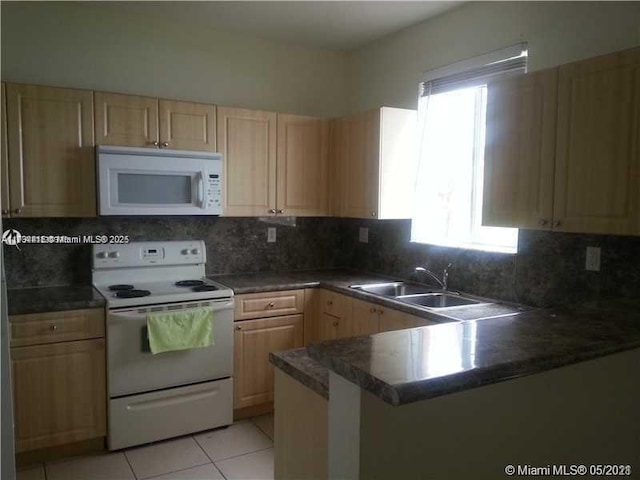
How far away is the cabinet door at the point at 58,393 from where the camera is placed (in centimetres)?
261

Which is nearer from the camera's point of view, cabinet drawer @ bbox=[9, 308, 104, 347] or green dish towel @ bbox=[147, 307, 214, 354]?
cabinet drawer @ bbox=[9, 308, 104, 347]

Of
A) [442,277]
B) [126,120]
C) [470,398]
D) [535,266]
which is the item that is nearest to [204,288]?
[126,120]

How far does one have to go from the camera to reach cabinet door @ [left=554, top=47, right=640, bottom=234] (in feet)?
6.16

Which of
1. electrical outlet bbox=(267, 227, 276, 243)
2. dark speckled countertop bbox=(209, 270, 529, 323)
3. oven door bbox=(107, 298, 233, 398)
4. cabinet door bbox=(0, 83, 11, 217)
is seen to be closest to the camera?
dark speckled countertop bbox=(209, 270, 529, 323)

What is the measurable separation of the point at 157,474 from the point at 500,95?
8.57 ft

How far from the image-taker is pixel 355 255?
4.07 m

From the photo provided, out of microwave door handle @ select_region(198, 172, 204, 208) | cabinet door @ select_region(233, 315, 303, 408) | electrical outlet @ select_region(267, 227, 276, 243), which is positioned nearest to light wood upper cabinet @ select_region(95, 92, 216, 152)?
microwave door handle @ select_region(198, 172, 204, 208)

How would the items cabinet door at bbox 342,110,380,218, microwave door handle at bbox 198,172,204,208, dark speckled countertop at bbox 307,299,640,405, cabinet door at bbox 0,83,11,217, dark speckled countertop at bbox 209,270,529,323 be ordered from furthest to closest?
cabinet door at bbox 342,110,380,218 → microwave door handle at bbox 198,172,204,208 → cabinet door at bbox 0,83,11,217 → dark speckled countertop at bbox 209,270,529,323 → dark speckled countertop at bbox 307,299,640,405

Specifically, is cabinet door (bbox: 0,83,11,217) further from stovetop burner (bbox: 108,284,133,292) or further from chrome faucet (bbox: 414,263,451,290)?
chrome faucet (bbox: 414,263,451,290)

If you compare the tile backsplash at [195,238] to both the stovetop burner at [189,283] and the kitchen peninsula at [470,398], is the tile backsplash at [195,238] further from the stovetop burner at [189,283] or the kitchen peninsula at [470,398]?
the kitchen peninsula at [470,398]

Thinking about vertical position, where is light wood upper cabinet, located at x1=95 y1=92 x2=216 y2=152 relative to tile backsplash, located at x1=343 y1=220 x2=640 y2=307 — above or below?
above

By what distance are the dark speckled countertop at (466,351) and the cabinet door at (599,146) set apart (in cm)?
48

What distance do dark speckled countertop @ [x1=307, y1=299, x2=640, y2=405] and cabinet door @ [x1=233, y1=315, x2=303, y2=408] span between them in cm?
189

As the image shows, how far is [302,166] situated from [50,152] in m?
1.62
